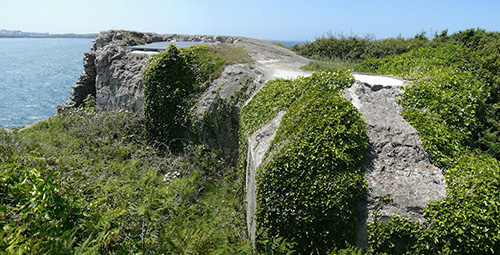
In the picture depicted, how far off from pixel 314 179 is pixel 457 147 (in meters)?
3.13

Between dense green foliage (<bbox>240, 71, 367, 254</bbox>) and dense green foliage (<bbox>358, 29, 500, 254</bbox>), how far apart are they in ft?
2.39

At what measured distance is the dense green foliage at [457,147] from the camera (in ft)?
17.0

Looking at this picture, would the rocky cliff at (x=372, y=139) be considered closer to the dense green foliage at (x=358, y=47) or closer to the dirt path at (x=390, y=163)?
the dirt path at (x=390, y=163)

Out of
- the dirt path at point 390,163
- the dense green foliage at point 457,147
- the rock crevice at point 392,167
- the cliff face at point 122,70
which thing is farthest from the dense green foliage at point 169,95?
the dense green foliage at point 457,147

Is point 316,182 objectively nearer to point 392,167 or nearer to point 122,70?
point 392,167

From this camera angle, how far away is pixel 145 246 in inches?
179

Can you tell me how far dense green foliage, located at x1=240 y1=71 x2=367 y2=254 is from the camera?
225 inches

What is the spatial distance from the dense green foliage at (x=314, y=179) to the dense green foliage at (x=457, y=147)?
28.7 inches

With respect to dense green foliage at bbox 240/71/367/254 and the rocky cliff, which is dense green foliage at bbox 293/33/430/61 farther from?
dense green foliage at bbox 240/71/367/254

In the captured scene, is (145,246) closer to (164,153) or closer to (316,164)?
(316,164)

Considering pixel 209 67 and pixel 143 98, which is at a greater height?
pixel 209 67

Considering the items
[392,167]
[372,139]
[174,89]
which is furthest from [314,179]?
[174,89]

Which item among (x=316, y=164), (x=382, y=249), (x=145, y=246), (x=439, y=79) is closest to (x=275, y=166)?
(x=316, y=164)

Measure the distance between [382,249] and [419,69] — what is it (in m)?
6.00
